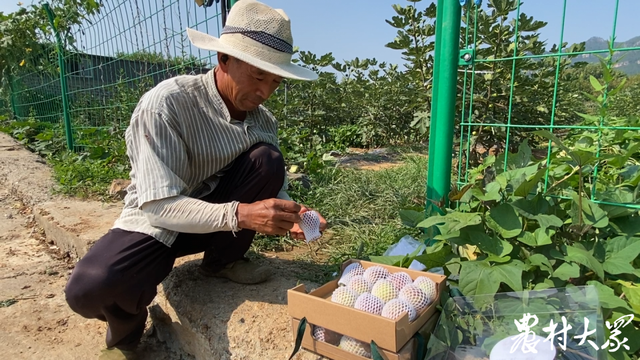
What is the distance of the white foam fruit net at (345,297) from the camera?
1249 millimetres

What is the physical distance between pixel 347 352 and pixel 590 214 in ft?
2.94

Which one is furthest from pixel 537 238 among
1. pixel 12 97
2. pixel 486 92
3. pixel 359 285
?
pixel 12 97

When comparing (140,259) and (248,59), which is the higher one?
(248,59)

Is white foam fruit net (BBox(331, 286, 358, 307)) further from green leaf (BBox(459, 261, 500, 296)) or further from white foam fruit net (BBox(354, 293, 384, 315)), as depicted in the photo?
green leaf (BBox(459, 261, 500, 296))

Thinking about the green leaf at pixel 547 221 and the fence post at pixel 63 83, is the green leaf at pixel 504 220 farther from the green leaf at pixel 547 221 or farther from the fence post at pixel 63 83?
the fence post at pixel 63 83

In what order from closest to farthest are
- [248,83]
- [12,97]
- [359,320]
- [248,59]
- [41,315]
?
[359,320], [248,59], [248,83], [41,315], [12,97]

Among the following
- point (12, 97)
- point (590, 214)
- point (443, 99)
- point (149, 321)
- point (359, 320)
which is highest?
point (12, 97)

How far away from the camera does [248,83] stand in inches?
62.8

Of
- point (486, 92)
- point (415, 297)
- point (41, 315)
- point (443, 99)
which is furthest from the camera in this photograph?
point (486, 92)

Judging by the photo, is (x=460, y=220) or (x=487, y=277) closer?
(x=487, y=277)

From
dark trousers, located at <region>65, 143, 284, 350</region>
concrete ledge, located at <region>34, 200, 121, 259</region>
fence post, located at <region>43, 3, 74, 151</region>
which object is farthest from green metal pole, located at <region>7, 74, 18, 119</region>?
dark trousers, located at <region>65, 143, 284, 350</region>

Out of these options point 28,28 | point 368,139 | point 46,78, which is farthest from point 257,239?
point 28,28

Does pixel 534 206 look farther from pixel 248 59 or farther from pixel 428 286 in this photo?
pixel 248 59

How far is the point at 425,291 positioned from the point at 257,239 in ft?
4.35
